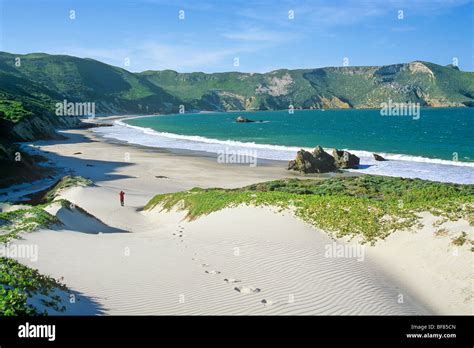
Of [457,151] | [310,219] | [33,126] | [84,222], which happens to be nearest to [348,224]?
[310,219]

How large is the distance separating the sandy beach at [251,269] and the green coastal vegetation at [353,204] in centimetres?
71

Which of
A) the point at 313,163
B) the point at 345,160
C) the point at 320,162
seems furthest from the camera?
the point at 345,160

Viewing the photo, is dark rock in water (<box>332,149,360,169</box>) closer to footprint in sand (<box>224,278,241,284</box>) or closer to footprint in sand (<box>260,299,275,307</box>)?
footprint in sand (<box>224,278,241,284</box>)

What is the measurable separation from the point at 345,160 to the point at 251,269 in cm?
4055

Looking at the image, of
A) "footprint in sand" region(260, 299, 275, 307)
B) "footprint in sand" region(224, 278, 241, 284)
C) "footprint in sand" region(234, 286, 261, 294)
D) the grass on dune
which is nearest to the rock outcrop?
"footprint in sand" region(224, 278, 241, 284)

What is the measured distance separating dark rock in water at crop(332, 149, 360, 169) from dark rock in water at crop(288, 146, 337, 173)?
1.01m

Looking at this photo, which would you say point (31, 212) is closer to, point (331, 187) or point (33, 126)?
point (331, 187)

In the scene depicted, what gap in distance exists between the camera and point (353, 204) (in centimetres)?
1917

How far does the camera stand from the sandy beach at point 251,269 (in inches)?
404

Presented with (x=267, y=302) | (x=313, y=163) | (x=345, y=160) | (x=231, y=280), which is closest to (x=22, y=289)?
(x=231, y=280)

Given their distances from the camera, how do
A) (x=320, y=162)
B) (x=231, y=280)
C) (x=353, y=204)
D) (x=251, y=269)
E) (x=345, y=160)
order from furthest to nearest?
(x=345, y=160) < (x=320, y=162) < (x=353, y=204) < (x=251, y=269) < (x=231, y=280)

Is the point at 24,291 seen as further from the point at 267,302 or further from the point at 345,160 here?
the point at 345,160

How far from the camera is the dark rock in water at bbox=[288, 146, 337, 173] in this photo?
158 feet
